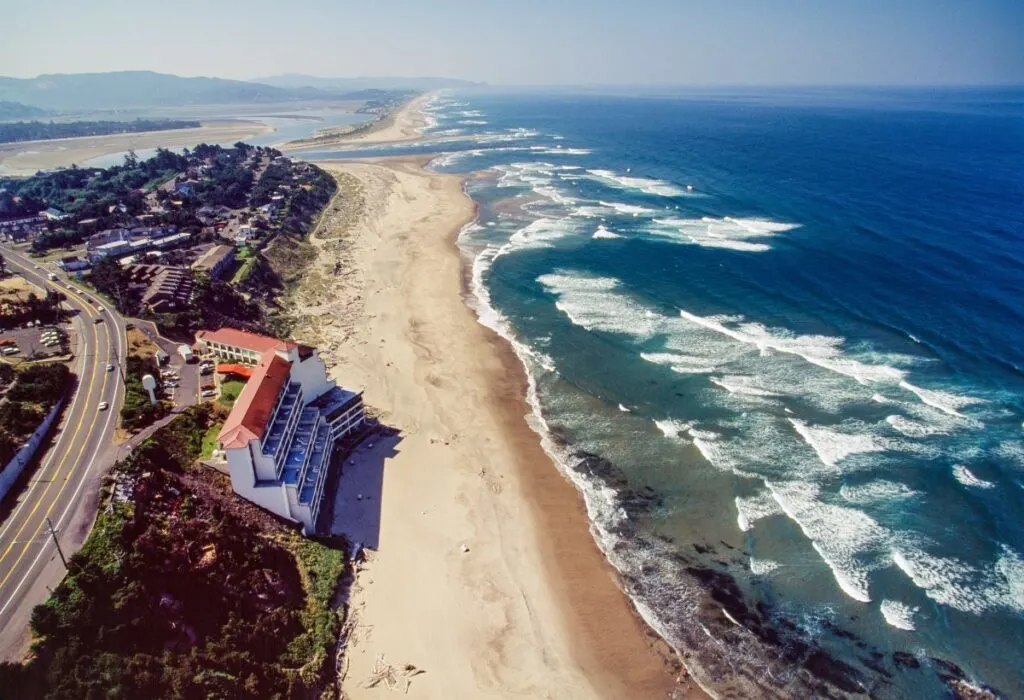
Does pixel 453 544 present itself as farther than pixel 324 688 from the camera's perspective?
Yes

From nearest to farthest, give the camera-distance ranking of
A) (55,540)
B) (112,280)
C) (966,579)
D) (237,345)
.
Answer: (55,540) → (966,579) → (237,345) → (112,280)

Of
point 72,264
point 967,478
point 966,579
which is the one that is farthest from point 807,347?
point 72,264

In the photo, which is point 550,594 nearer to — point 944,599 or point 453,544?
point 453,544

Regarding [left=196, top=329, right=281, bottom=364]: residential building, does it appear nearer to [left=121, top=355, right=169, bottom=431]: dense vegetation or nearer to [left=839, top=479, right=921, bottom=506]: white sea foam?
[left=121, top=355, right=169, bottom=431]: dense vegetation

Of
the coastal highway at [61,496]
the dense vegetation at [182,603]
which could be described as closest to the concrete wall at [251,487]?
the dense vegetation at [182,603]

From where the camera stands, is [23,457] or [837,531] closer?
[23,457]

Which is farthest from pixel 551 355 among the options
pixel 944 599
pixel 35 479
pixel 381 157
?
pixel 381 157

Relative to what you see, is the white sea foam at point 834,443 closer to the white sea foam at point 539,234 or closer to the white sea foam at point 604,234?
the white sea foam at point 539,234

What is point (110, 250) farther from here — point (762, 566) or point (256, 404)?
point (762, 566)
